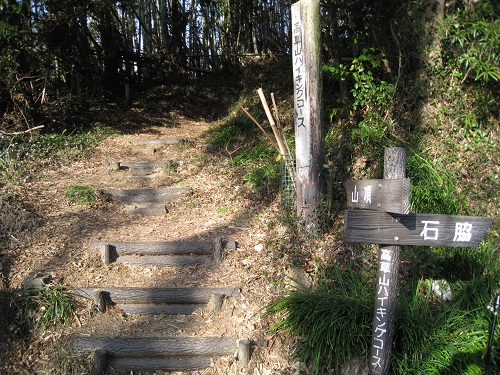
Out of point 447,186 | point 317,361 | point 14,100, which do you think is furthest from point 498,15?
point 14,100

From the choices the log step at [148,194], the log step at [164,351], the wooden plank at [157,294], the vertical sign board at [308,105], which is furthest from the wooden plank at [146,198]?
the log step at [164,351]

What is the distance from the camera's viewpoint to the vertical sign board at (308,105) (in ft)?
15.1

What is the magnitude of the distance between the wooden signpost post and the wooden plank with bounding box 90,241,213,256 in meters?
2.40

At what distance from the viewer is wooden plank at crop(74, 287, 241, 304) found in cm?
433

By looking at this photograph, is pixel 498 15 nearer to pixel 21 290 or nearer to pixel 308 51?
pixel 308 51

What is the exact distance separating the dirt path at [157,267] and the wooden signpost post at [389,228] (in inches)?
42.0

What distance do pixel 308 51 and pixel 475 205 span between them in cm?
253

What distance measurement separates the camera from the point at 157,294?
436 cm

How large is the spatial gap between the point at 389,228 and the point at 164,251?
2.91 m

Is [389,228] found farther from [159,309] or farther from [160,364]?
[159,309]

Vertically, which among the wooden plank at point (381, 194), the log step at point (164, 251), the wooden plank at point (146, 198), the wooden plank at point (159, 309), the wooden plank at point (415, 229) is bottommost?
the wooden plank at point (159, 309)

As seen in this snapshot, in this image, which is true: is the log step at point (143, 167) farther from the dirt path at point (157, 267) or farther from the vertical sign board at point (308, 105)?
the vertical sign board at point (308, 105)

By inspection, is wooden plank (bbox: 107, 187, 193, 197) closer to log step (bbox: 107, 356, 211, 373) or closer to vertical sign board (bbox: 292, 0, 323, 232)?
vertical sign board (bbox: 292, 0, 323, 232)

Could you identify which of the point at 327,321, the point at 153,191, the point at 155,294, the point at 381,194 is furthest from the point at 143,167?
the point at 381,194
